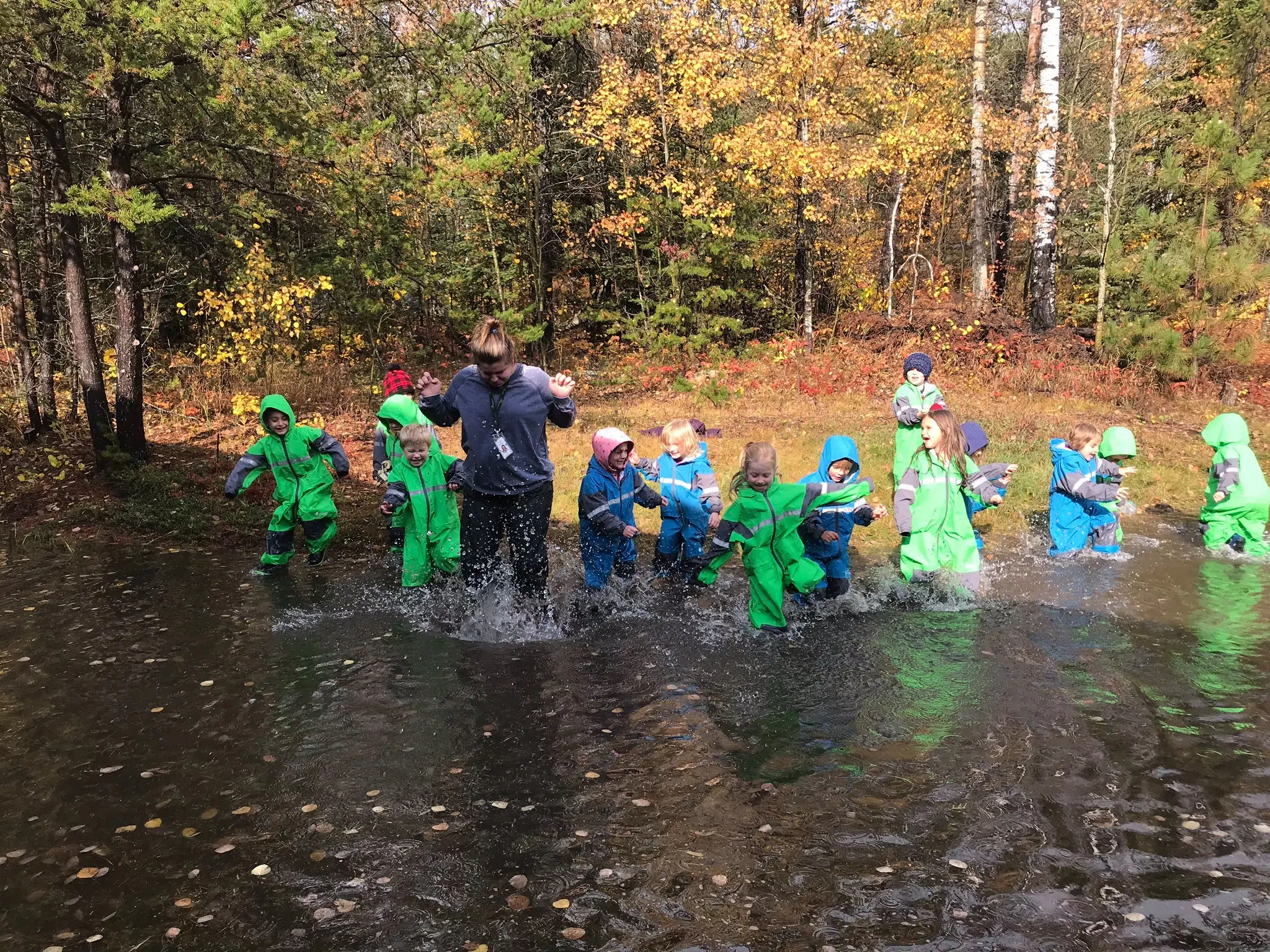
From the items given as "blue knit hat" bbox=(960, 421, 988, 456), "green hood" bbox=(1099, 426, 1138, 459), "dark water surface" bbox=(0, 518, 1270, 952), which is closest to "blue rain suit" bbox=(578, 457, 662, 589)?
"dark water surface" bbox=(0, 518, 1270, 952)

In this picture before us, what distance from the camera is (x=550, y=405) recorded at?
21.0 feet

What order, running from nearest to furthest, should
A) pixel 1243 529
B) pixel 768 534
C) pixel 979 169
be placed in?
pixel 768 534, pixel 1243 529, pixel 979 169

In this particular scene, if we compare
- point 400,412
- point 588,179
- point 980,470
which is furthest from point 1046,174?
point 400,412

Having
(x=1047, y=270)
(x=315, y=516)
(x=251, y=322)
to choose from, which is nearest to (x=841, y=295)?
(x=1047, y=270)

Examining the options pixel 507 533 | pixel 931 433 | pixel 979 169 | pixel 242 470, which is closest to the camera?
pixel 507 533

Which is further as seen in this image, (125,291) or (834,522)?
(125,291)

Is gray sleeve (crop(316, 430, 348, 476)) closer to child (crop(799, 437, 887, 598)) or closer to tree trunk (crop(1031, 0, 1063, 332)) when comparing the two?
child (crop(799, 437, 887, 598))

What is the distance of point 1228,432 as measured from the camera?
899 centimetres

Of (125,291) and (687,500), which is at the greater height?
(125,291)

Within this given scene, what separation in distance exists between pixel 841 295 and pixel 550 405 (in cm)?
1851

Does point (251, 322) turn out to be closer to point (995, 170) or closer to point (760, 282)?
point (760, 282)

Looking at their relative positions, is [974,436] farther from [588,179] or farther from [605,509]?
[588,179]

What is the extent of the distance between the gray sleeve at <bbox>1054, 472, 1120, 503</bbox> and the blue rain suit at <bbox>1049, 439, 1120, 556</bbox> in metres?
0.04

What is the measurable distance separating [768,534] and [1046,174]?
14.6 metres
